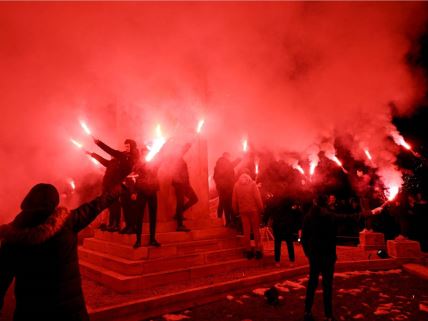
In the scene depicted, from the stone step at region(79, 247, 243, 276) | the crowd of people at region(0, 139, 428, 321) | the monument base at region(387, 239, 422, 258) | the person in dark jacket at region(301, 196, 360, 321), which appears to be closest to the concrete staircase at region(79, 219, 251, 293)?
the stone step at region(79, 247, 243, 276)

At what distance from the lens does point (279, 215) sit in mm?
7152

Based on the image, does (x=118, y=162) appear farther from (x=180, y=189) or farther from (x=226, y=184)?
(x=226, y=184)

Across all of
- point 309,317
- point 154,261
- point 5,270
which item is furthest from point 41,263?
point 154,261

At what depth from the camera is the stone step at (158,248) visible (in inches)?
239

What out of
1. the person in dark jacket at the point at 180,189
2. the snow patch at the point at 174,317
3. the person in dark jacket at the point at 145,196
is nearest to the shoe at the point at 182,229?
the person in dark jacket at the point at 180,189

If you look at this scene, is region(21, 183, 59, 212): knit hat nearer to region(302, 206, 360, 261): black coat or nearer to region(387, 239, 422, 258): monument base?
region(302, 206, 360, 261): black coat

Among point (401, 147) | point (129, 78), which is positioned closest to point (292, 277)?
point (129, 78)

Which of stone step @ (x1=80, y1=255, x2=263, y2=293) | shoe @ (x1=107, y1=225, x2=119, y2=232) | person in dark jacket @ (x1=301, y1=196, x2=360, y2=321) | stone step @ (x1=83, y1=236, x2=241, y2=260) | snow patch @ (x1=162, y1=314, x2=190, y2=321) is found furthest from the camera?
shoe @ (x1=107, y1=225, x2=119, y2=232)

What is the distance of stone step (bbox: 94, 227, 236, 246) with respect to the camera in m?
6.64

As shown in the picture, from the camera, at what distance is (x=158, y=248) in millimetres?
6219

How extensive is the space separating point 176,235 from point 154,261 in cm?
108

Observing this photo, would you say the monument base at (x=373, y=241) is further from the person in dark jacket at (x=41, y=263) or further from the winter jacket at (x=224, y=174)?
the person in dark jacket at (x=41, y=263)

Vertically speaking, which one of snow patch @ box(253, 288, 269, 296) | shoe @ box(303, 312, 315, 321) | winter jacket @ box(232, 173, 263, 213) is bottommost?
snow patch @ box(253, 288, 269, 296)

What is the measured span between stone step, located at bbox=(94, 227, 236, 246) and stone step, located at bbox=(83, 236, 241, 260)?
113mm
